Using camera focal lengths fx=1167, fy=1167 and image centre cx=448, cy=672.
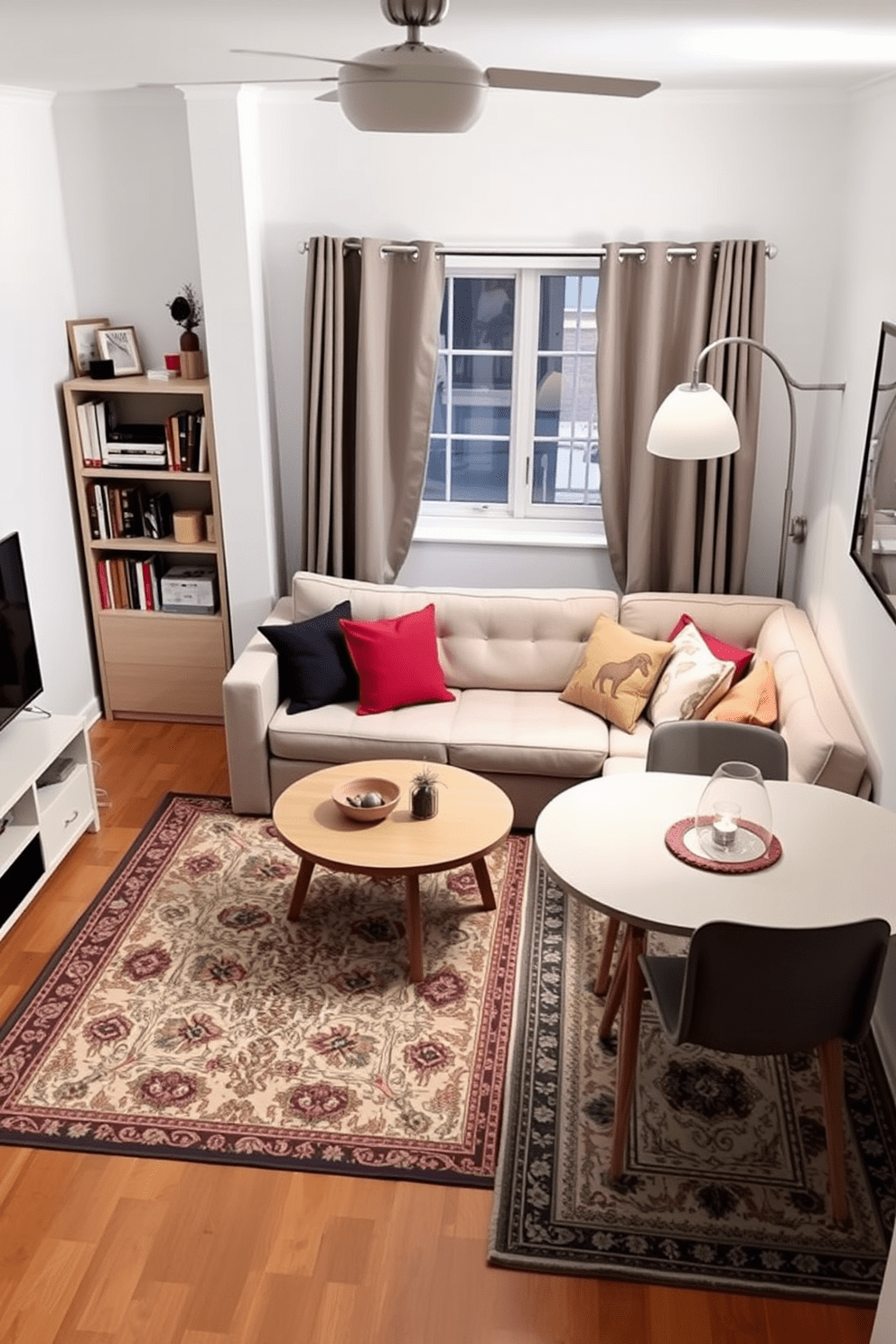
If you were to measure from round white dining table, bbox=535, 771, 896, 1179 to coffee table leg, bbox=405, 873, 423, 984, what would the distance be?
0.70 meters

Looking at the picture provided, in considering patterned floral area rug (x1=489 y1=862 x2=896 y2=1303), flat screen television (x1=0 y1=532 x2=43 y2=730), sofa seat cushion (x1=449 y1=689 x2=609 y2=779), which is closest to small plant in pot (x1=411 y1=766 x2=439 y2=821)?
sofa seat cushion (x1=449 y1=689 x2=609 y2=779)

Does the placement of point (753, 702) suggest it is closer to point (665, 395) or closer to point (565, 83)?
point (665, 395)

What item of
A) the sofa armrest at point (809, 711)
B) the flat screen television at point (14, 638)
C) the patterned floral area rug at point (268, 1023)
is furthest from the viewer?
the flat screen television at point (14, 638)

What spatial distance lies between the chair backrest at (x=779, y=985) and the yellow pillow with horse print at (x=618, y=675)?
189cm

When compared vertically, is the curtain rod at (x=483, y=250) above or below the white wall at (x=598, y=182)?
below

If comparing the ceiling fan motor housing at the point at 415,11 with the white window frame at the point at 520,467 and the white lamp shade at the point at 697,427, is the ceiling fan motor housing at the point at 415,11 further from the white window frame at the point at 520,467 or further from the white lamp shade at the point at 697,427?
the white window frame at the point at 520,467

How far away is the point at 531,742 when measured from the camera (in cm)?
437

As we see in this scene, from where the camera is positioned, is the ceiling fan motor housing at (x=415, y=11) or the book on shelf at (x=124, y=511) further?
the book on shelf at (x=124, y=511)

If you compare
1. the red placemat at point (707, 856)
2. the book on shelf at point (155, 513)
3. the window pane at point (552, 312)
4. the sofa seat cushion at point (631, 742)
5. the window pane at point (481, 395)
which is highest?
the window pane at point (552, 312)

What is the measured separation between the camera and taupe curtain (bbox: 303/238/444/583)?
15.9 feet

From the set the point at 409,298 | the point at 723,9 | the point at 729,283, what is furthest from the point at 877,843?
the point at 409,298

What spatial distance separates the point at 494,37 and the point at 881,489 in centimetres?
174

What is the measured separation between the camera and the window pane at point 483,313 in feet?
16.7

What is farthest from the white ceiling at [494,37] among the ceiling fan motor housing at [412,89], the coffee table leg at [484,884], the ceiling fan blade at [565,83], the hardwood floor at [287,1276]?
the hardwood floor at [287,1276]
